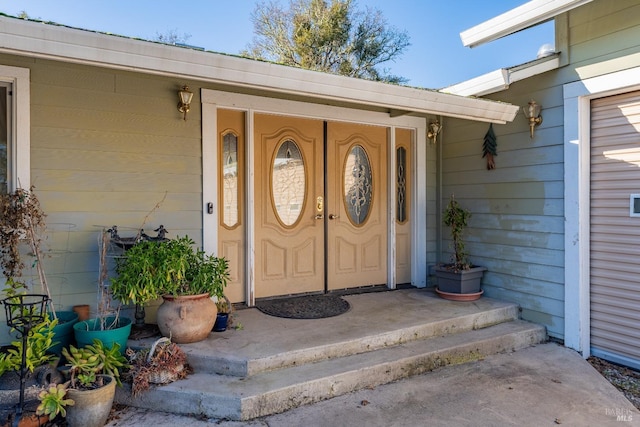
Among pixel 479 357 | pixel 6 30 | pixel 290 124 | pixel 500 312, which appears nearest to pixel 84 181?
pixel 6 30

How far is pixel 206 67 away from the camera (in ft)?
8.87

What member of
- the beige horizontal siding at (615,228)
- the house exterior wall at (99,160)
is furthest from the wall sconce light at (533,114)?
the house exterior wall at (99,160)

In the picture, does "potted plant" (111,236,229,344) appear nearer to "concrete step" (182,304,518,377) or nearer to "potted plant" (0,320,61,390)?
"concrete step" (182,304,518,377)

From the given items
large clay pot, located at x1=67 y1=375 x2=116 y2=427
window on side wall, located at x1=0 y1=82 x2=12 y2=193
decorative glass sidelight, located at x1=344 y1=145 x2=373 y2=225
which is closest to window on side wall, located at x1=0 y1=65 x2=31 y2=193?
window on side wall, located at x1=0 y1=82 x2=12 y2=193

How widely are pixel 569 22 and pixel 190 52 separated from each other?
3.21m

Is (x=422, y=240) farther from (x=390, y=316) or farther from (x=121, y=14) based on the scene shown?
(x=121, y=14)

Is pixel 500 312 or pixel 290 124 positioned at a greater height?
pixel 290 124

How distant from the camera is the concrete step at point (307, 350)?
284cm

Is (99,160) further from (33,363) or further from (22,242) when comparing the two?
(33,363)

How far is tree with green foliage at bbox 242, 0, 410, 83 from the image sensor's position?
444 inches

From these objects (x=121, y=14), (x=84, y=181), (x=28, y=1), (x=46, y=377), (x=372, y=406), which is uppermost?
(x=121, y=14)

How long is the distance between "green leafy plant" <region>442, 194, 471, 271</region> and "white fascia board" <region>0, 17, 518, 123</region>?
→ 3.73 feet

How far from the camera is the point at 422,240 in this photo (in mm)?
5035

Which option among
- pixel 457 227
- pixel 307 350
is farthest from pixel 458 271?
pixel 307 350
